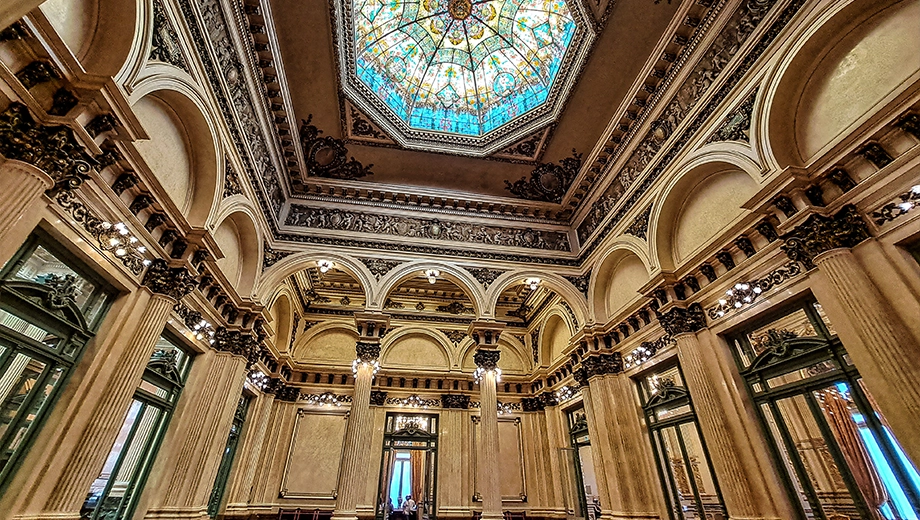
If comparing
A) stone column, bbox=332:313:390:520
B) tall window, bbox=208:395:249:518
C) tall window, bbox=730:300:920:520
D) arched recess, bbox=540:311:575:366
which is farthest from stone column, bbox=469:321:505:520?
tall window, bbox=208:395:249:518

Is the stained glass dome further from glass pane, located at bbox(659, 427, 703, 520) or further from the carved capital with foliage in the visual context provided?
glass pane, located at bbox(659, 427, 703, 520)

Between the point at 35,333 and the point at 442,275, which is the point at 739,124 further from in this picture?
the point at 35,333

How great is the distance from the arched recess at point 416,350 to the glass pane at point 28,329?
8652 millimetres

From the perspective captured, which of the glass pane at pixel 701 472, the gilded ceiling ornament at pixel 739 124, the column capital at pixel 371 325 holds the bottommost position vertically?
the glass pane at pixel 701 472

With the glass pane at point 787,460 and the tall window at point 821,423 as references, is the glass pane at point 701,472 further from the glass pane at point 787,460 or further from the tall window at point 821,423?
the tall window at point 821,423

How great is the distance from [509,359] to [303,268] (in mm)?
7488

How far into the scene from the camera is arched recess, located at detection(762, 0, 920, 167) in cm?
397

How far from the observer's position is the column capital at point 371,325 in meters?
8.26

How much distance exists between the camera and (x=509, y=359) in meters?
13.1

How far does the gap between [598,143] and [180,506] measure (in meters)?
10.1

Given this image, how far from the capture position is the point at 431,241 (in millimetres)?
9359

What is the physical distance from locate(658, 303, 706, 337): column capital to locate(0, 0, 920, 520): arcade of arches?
48mm

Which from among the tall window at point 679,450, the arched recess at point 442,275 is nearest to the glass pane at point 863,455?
the tall window at point 679,450

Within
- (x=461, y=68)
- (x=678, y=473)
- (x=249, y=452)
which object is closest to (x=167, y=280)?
(x=249, y=452)
